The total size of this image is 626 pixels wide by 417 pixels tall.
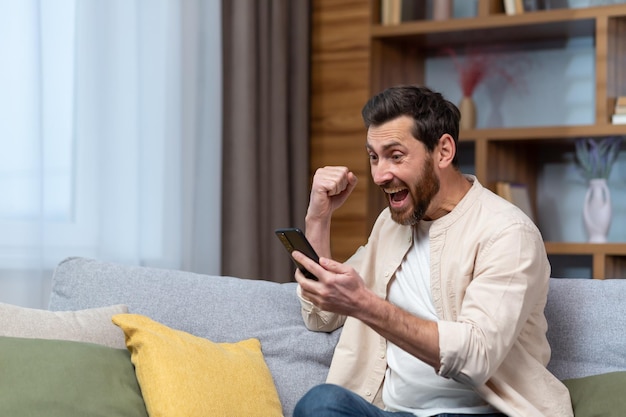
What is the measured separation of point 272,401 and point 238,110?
1.59 metres

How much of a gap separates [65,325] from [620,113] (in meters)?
2.28

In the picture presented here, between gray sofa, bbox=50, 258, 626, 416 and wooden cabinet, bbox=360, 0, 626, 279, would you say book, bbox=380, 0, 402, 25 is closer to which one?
wooden cabinet, bbox=360, 0, 626, 279

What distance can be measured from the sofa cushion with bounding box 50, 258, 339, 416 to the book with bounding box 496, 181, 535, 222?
1556 mm

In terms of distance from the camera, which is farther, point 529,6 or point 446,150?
point 529,6

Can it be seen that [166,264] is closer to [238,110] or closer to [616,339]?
[238,110]

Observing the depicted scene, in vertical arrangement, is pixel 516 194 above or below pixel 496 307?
above

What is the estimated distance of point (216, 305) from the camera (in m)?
2.28

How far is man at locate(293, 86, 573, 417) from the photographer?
1.71m

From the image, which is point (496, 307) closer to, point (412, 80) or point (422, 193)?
point (422, 193)

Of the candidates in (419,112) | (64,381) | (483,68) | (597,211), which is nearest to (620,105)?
(597,211)

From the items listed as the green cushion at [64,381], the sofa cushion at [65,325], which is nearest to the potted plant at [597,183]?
the sofa cushion at [65,325]

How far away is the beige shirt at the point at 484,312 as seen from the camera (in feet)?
5.68

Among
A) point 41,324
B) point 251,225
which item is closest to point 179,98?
point 251,225

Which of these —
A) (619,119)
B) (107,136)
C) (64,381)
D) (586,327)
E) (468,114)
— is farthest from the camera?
(468,114)
